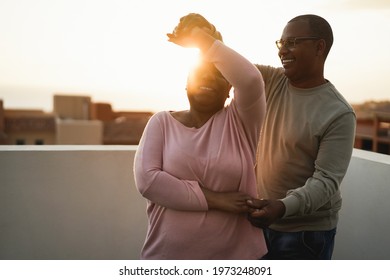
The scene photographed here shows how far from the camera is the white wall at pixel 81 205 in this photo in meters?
2.91

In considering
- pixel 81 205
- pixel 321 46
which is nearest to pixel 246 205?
pixel 321 46

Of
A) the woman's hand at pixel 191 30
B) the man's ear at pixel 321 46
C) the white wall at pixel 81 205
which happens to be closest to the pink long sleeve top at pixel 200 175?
the woman's hand at pixel 191 30

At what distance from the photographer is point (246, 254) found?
1726mm

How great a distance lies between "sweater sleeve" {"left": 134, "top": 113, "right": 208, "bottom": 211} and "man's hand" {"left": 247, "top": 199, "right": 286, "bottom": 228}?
0.15 m

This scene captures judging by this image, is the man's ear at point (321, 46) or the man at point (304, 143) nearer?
the man at point (304, 143)

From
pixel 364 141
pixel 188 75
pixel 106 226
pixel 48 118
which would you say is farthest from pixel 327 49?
Result: pixel 48 118

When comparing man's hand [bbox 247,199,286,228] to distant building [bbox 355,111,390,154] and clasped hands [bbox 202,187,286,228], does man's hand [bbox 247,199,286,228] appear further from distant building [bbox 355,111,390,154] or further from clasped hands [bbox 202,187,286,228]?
distant building [bbox 355,111,390,154]

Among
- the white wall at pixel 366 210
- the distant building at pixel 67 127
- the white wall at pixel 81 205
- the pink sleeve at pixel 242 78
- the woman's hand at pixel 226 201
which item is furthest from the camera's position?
the distant building at pixel 67 127

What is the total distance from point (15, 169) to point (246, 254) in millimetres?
1676

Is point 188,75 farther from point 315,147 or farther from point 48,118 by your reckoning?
point 48,118

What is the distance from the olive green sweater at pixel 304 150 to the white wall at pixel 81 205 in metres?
0.99

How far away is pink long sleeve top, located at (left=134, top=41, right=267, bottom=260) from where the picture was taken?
1615 mm

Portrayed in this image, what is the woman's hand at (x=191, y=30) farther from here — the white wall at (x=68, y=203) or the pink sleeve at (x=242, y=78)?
the white wall at (x=68, y=203)

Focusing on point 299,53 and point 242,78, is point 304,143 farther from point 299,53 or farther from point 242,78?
point 242,78
